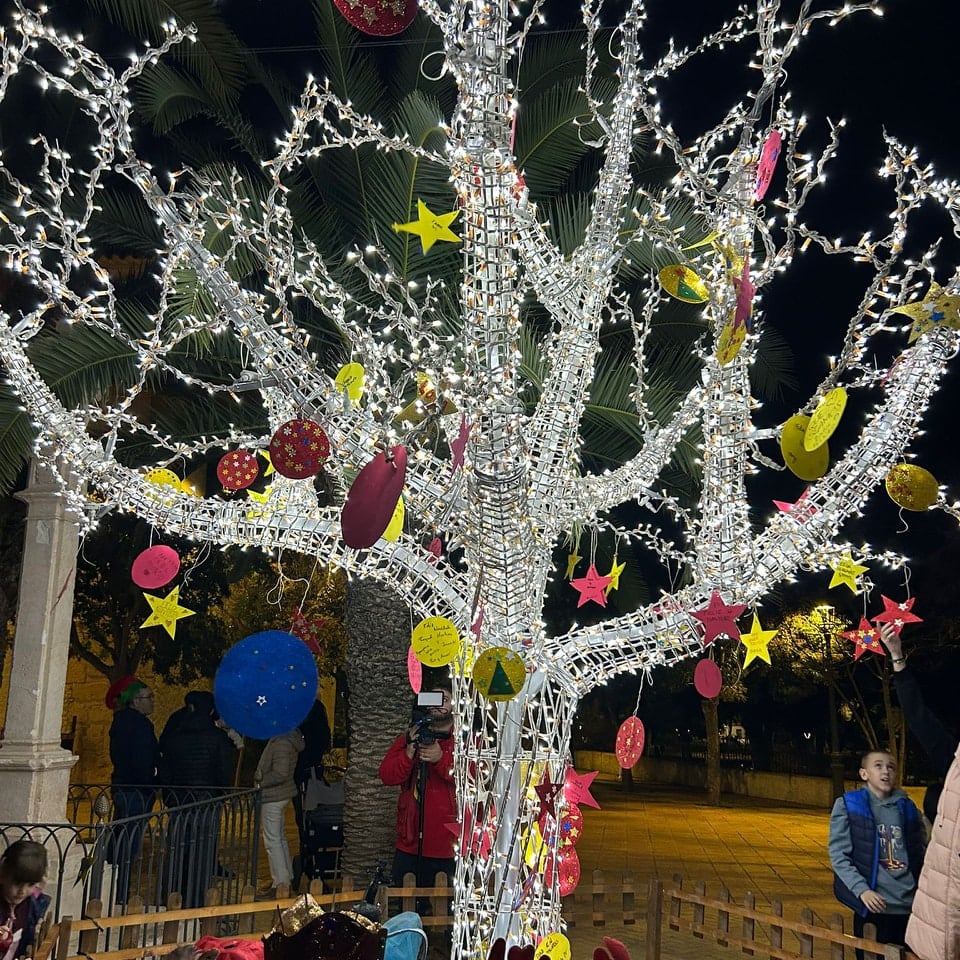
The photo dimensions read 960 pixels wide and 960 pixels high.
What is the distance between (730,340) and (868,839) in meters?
3.22

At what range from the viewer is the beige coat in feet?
9.87

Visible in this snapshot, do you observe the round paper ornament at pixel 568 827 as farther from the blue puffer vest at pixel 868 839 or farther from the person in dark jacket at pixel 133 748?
the person in dark jacket at pixel 133 748

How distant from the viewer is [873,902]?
4789mm

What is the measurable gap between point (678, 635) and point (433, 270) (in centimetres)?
467

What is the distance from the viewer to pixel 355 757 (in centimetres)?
804

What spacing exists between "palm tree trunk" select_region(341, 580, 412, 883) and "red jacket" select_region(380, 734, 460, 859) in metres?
1.78

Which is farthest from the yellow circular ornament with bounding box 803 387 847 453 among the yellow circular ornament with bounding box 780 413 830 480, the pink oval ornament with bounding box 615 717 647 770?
the pink oval ornament with bounding box 615 717 647 770

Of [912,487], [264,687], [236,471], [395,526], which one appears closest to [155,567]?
[236,471]

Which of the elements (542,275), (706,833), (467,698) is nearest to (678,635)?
(467,698)

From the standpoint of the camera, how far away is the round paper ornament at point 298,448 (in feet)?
10.8

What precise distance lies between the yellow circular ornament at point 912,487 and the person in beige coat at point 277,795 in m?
5.56

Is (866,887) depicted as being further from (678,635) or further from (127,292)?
(127,292)

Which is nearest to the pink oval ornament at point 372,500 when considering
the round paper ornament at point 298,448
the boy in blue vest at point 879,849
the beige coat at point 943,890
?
the round paper ornament at point 298,448

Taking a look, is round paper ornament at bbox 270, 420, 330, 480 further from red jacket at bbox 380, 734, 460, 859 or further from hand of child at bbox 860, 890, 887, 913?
hand of child at bbox 860, 890, 887, 913
